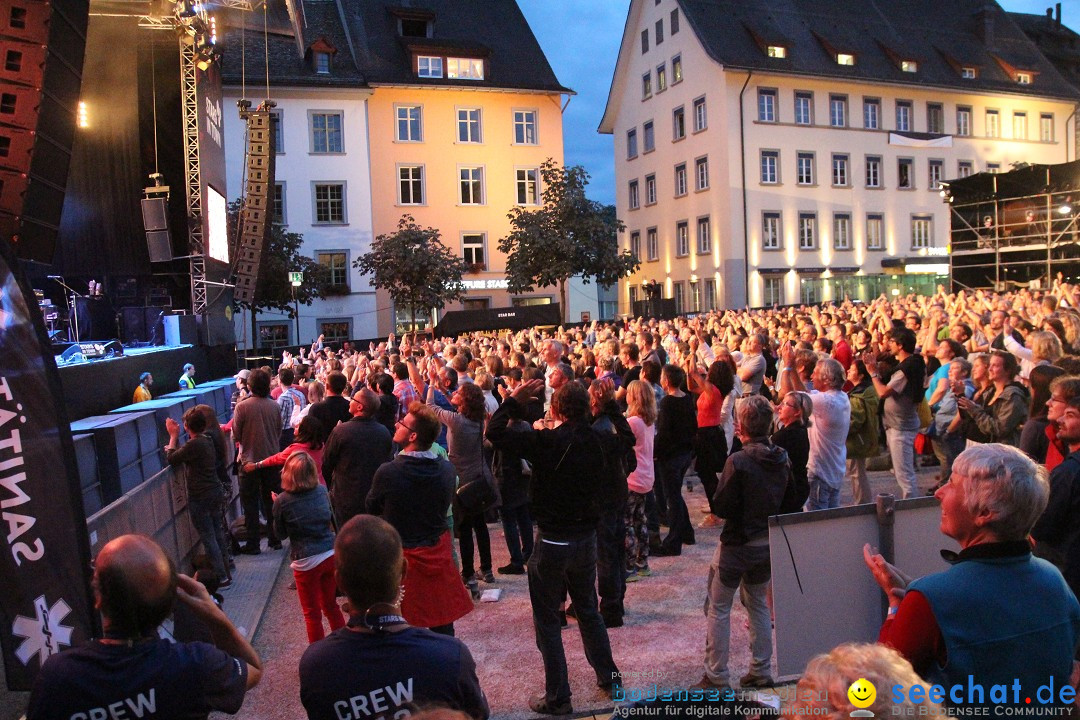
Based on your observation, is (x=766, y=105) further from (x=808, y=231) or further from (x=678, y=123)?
(x=808, y=231)

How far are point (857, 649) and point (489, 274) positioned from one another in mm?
36105

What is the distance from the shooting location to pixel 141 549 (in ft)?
7.68

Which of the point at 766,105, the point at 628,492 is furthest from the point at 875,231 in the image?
the point at 628,492

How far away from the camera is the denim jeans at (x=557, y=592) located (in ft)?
14.6

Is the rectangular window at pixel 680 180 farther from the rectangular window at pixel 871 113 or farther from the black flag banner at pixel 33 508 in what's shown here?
the black flag banner at pixel 33 508

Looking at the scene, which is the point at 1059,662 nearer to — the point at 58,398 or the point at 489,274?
the point at 58,398

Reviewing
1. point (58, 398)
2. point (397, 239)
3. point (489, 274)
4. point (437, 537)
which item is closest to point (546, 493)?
point (437, 537)

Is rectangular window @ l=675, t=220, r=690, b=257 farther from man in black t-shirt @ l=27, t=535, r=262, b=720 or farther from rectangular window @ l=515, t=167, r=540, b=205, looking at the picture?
man in black t-shirt @ l=27, t=535, r=262, b=720

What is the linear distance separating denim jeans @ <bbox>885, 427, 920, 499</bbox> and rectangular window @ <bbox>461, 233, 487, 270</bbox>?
3054 centimetres

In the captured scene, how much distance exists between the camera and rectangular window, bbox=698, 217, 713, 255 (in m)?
39.1

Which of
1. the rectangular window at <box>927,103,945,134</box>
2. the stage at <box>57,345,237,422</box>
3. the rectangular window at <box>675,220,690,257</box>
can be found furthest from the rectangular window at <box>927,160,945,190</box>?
the stage at <box>57,345,237,422</box>

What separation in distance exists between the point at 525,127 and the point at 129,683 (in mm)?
37344

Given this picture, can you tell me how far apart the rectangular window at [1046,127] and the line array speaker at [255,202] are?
42.8 m

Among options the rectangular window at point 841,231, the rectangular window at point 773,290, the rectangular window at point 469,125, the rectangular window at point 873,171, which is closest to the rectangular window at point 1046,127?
the rectangular window at point 873,171
